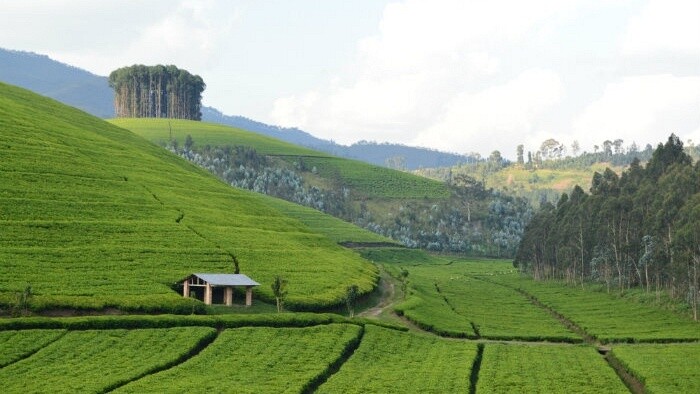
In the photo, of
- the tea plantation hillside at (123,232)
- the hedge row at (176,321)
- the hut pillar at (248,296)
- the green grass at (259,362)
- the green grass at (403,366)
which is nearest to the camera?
the green grass at (259,362)

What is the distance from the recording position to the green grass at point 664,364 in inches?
2384

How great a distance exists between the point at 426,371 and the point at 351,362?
551cm

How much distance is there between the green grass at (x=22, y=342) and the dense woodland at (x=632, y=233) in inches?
2322

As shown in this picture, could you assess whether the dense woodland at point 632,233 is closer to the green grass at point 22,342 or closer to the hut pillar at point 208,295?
the hut pillar at point 208,295

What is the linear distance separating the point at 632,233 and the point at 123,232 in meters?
66.3

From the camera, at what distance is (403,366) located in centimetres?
6631

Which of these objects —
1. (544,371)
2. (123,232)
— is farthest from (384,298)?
(544,371)

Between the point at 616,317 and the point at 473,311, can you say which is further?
the point at 473,311

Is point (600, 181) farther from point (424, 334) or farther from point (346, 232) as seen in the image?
point (424, 334)

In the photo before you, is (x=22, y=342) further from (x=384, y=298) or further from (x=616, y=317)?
(x=616, y=317)

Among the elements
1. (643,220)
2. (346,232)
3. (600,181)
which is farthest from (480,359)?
(346,232)

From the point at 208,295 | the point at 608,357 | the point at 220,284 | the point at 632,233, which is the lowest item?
the point at 608,357

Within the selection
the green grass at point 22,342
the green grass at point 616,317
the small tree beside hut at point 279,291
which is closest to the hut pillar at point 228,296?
the small tree beside hut at point 279,291

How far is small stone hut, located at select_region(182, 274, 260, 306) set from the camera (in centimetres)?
8369
